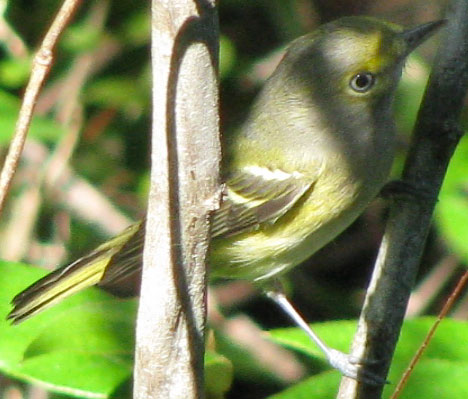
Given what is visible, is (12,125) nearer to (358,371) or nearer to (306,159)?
(306,159)

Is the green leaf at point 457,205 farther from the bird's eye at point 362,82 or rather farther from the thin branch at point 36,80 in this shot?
the thin branch at point 36,80

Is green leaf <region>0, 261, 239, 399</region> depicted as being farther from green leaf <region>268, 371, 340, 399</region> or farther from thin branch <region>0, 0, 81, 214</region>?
thin branch <region>0, 0, 81, 214</region>

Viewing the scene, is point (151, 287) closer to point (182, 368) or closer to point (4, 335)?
point (182, 368)

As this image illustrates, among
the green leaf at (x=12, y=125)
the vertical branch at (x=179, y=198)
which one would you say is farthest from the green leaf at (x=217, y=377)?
the green leaf at (x=12, y=125)

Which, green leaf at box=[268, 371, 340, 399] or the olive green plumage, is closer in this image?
green leaf at box=[268, 371, 340, 399]

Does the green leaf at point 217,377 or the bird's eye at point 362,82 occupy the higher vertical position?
the bird's eye at point 362,82

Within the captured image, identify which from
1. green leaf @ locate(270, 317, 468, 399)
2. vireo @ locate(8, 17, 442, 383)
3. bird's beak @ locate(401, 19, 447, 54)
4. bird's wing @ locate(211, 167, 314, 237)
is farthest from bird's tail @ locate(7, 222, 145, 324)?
bird's beak @ locate(401, 19, 447, 54)
